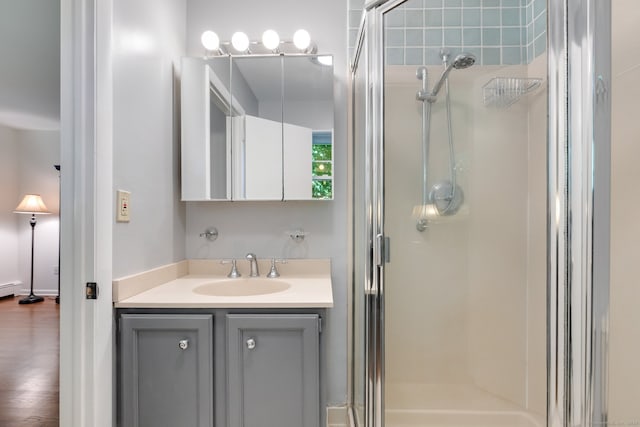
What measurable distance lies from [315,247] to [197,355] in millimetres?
785

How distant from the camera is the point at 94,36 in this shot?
3.51ft

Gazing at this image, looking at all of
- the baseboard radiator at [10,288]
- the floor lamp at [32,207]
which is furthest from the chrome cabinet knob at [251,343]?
the baseboard radiator at [10,288]

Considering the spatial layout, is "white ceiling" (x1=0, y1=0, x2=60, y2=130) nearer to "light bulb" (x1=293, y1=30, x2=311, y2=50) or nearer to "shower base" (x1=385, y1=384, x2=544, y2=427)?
"light bulb" (x1=293, y1=30, x2=311, y2=50)

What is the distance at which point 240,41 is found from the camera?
5.48 feet

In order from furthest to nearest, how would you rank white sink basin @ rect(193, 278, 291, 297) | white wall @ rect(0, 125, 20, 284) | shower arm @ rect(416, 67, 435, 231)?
white wall @ rect(0, 125, 20, 284) < white sink basin @ rect(193, 278, 291, 297) < shower arm @ rect(416, 67, 435, 231)

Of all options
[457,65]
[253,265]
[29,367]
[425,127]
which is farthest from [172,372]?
[29,367]

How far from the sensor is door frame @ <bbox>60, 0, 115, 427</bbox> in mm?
1048

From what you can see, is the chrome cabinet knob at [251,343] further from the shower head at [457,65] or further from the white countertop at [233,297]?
the shower head at [457,65]

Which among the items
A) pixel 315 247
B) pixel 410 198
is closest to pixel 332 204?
pixel 315 247

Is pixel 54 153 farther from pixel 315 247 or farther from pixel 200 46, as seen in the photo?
pixel 315 247

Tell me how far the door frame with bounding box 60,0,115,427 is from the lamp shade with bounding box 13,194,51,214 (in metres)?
4.17

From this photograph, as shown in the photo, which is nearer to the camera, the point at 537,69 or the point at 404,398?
the point at 537,69

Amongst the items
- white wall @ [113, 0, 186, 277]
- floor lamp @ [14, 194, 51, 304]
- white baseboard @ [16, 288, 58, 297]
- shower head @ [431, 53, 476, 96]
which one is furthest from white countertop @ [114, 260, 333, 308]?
white baseboard @ [16, 288, 58, 297]

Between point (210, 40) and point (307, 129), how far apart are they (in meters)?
0.69
